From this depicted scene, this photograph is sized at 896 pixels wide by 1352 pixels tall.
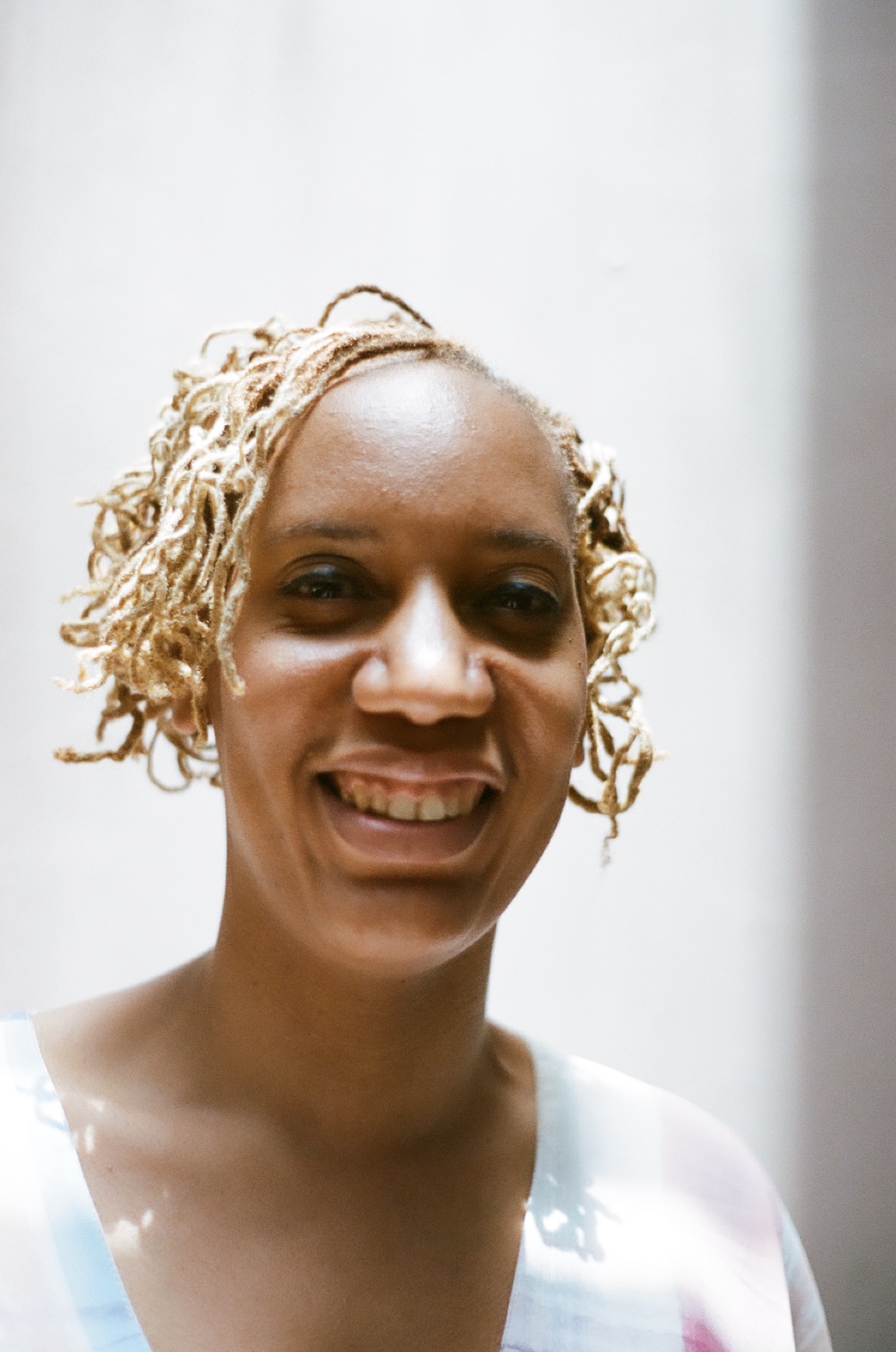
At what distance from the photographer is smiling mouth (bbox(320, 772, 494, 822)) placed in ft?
2.97

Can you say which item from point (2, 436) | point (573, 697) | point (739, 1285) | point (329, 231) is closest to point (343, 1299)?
point (739, 1285)

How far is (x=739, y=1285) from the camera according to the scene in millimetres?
1069

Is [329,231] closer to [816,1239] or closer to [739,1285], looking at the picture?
[739,1285]

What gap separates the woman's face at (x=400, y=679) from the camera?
902 millimetres

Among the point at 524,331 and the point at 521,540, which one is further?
the point at 524,331

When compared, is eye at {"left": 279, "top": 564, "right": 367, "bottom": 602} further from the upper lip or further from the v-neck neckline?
the v-neck neckline

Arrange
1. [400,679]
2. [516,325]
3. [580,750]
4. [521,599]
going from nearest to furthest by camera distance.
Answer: [400,679]
[521,599]
[580,750]
[516,325]

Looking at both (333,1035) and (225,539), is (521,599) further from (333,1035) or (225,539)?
(333,1035)

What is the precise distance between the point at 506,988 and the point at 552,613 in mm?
681

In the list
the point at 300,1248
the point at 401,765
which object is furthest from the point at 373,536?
the point at 300,1248

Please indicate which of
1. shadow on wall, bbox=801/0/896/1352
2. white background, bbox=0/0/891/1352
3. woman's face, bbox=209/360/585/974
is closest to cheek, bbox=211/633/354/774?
woman's face, bbox=209/360/585/974

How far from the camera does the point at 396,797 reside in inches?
35.6

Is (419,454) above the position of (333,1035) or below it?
above

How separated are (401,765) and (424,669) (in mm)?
66
